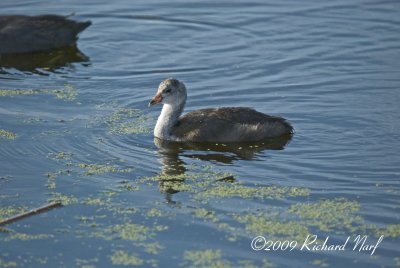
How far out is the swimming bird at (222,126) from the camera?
41.2 ft

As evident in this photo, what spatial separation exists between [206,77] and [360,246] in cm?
635

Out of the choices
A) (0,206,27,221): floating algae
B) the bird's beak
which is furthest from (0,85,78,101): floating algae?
(0,206,27,221): floating algae

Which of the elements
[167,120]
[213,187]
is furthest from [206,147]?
[213,187]

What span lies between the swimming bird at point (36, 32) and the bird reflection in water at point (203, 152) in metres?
5.21

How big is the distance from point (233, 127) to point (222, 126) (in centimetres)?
15

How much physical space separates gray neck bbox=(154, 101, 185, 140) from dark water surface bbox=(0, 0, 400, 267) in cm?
24

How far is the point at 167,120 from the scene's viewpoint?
41.9ft

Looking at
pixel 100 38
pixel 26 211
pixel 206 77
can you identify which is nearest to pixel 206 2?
pixel 100 38

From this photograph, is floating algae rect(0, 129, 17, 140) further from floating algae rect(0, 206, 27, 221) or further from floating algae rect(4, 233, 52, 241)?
floating algae rect(4, 233, 52, 241)

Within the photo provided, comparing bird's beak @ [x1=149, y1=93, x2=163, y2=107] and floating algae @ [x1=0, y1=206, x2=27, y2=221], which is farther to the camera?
bird's beak @ [x1=149, y1=93, x2=163, y2=107]

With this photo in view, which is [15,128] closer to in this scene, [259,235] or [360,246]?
[259,235]

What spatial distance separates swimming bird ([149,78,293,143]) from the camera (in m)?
12.6

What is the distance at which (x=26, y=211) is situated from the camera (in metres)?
10.1

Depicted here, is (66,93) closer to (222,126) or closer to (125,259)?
(222,126)
